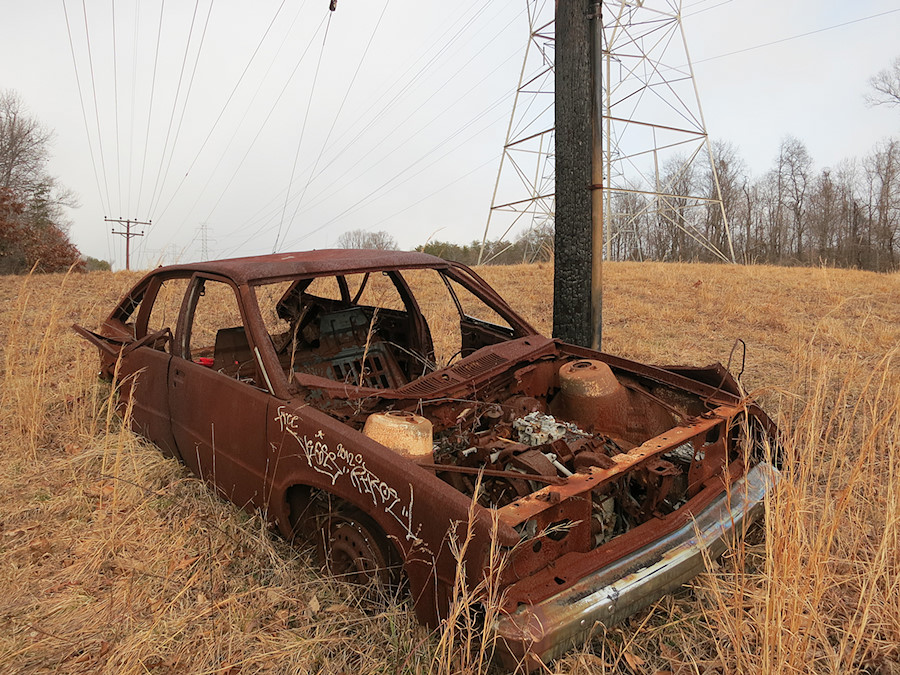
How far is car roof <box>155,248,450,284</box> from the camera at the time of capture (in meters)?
2.86

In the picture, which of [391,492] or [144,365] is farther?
[144,365]

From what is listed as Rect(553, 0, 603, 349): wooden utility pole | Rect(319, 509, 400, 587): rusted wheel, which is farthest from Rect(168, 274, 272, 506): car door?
Rect(553, 0, 603, 349): wooden utility pole

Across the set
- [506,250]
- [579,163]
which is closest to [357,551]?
[579,163]

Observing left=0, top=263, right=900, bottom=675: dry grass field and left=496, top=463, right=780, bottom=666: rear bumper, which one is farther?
left=0, top=263, right=900, bottom=675: dry grass field

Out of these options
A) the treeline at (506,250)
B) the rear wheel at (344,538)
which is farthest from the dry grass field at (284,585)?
the treeline at (506,250)

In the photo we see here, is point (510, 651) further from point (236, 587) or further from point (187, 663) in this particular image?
point (236, 587)

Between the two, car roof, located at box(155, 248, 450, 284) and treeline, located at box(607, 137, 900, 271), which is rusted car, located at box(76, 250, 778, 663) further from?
treeline, located at box(607, 137, 900, 271)

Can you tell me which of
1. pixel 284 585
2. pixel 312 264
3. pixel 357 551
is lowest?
pixel 284 585

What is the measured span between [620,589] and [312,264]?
218 cm

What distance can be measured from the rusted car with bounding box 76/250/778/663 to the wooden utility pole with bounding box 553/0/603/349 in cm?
113

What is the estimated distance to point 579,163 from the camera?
4.36 m

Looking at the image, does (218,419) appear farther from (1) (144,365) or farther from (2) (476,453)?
(2) (476,453)

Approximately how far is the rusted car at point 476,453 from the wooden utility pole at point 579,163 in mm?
1132

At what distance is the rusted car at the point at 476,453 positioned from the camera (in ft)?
5.85
